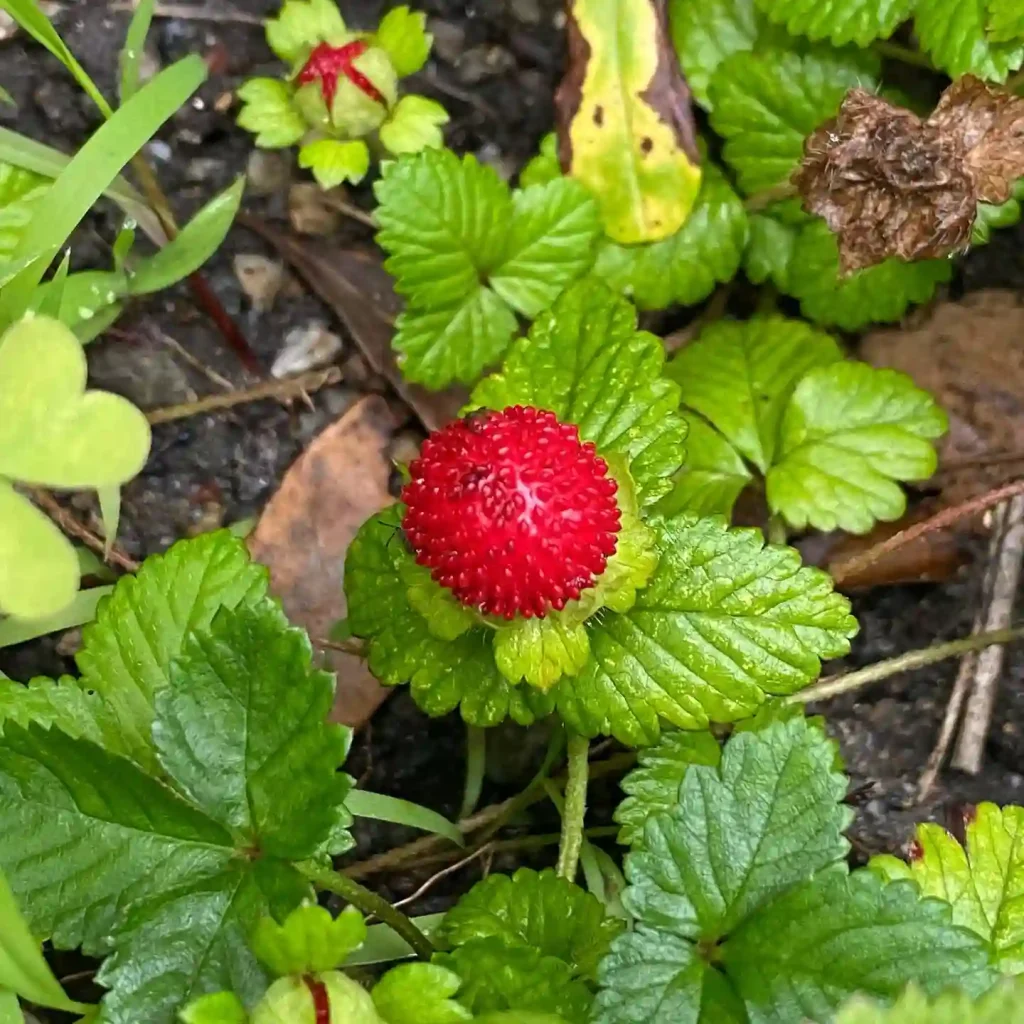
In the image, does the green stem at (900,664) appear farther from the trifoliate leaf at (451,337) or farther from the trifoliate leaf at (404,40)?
the trifoliate leaf at (404,40)

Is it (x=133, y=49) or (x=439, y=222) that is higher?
(x=133, y=49)

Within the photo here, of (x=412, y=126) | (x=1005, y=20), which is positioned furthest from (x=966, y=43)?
(x=412, y=126)

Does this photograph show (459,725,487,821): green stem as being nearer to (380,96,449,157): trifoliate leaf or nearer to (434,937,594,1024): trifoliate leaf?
(434,937,594,1024): trifoliate leaf

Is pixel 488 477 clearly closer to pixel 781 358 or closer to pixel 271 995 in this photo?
pixel 271 995

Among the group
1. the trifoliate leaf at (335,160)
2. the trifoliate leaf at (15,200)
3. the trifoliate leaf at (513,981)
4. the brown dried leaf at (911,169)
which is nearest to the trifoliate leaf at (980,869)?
the trifoliate leaf at (513,981)

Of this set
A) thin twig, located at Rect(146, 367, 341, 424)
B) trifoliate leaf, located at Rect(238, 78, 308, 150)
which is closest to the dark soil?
thin twig, located at Rect(146, 367, 341, 424)

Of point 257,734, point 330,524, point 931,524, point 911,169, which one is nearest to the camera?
point 257,734

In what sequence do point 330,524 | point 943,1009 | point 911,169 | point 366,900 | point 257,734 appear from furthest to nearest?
point 330,524 → point 911,169 → point 366,900 → point 257,734 → point 943,1009

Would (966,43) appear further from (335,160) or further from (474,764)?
(474,764)
